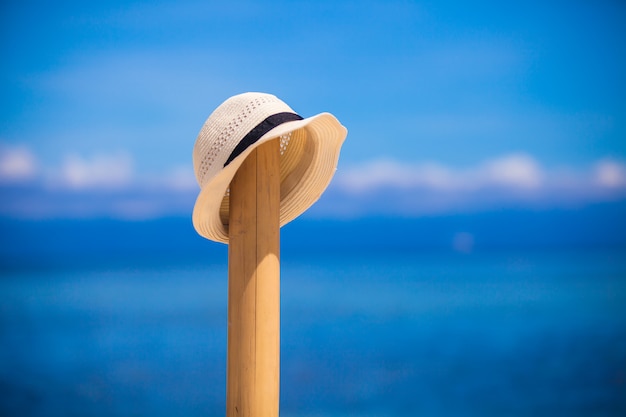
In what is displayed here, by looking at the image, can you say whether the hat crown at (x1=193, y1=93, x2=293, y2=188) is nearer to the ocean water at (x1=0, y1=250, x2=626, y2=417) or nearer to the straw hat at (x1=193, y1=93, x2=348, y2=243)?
the straw hat at (x1=193, y1=93, x2=348, y2=243)

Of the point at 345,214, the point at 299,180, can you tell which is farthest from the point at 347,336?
the point at 299,180

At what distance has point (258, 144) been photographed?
1.47m

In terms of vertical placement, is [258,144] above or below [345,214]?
below

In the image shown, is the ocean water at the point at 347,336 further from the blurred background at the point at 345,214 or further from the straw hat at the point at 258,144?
the straw hat at the point at 258,144

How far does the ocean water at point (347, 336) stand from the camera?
4531 millimetres

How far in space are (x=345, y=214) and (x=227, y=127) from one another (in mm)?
4006

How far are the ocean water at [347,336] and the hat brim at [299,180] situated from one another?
9.80 feet

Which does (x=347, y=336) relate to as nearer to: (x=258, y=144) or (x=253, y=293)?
(x=253, y=293)

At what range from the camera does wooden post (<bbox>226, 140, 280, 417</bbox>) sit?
59.9 inches

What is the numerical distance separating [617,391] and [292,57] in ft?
11.5

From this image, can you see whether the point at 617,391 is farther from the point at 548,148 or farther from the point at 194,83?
the point at 194,83

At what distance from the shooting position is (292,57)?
542 centimetres


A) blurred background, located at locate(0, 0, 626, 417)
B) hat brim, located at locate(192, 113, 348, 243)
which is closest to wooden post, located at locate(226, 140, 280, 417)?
hat brim, located at locate(192, 113, 348, 243)

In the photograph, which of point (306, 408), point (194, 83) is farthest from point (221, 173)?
point (194, 83)
